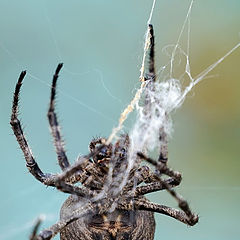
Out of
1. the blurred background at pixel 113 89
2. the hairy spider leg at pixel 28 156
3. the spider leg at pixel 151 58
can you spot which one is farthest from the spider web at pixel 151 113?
the blurred background at pixel 113 89

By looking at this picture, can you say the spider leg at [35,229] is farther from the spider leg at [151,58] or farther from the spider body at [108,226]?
the spider leg at [151,58]

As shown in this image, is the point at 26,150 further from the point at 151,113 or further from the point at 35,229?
the point at 151,113

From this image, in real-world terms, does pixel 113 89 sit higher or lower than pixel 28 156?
higher

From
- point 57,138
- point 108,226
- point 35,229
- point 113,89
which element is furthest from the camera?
point 113,89

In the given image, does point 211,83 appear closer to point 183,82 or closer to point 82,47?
point 183,82

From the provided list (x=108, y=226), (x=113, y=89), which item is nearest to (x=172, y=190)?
(x=108, y=226)

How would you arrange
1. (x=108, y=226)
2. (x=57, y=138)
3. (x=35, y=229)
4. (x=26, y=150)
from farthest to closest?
(x=26, y=150)
(x=108, y=226)
(x=57, y=138)
(x=35, y=229)
